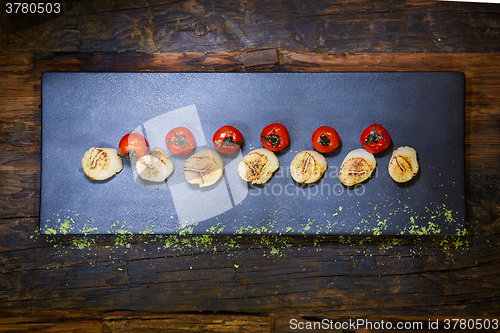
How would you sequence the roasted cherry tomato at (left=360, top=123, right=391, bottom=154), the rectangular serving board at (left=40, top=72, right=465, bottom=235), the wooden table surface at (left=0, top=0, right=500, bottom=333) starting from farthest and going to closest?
the wooden table surface at (left=0, top=0, right=500, bottom=333)
the rectangular serving board at (left=40, top=72, right=465, bottom=235)
the roasted cherry tomato at (left=360, top=123, right=391, bottom=154)

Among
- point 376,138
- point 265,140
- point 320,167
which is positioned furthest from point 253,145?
point 376,138

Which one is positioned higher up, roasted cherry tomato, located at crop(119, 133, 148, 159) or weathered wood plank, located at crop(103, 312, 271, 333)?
roasted cherry tomato, located at crop(119, 133, 148, 159)

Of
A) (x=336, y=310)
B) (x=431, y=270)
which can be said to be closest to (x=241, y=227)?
Answer: (x=336, y=310)

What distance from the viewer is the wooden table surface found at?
9.09 feet

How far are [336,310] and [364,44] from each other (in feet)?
9.01

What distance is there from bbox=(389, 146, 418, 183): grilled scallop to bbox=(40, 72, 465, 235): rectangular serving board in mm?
88

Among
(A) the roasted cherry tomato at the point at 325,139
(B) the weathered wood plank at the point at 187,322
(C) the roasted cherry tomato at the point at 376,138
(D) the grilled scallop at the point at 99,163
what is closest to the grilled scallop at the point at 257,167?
(A) the roasted cherry tomato at the point at 325,139

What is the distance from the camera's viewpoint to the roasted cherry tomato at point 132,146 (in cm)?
258

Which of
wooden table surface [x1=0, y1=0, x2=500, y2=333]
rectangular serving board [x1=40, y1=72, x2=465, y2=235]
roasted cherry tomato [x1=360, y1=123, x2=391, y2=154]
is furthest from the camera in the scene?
wooden table surface [x1=0, y1=0, x2=500, y2=333]

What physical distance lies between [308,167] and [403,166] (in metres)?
0.88

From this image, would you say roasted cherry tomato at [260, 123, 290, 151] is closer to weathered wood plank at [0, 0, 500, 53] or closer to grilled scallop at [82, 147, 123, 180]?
weathered wood plank at [0, 0, 500, 53]

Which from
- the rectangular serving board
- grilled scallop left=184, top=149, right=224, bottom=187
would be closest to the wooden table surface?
the rectangular serving board

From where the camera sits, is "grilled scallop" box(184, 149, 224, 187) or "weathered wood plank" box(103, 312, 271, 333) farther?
"weathered wood plank" box(103, 312, 271, 333)

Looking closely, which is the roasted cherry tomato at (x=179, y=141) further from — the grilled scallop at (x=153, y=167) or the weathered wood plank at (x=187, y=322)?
the weathered wood plank at (x=187, y=322)
